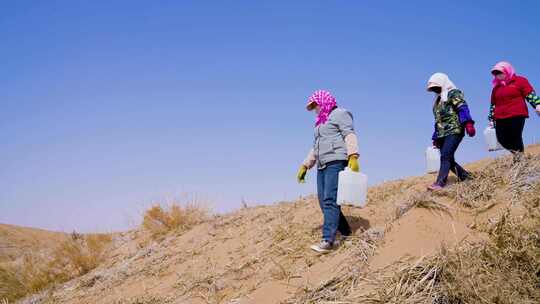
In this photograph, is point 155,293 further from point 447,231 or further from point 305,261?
point 447,231

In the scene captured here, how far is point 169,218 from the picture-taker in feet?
32.3

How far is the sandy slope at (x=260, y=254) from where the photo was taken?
3895 mm

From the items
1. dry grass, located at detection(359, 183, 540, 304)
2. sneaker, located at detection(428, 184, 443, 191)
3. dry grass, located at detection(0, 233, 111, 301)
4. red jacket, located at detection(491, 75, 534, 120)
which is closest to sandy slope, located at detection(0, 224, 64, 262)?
dry grass, located at detection(0, 233, 111, 301)

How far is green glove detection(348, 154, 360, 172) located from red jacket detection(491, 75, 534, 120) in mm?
2319

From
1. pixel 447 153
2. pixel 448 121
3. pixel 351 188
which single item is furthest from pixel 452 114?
pixel 351 188

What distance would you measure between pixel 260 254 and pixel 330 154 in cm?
185

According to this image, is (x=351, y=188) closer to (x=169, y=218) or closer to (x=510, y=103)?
(x=510, y=103)

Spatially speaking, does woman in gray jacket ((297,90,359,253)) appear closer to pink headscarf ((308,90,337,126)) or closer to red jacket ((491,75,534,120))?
pink headscarf ((308,90,337,126))

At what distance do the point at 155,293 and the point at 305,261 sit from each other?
2279 millimetres

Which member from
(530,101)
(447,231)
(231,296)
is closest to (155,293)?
(231,296)

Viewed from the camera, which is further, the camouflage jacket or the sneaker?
the camouflage jacket

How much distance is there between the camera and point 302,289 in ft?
12.0

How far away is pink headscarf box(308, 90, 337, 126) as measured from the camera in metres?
5.16

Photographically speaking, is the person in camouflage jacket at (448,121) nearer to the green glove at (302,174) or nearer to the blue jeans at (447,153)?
the blue jeans at (447,153)
